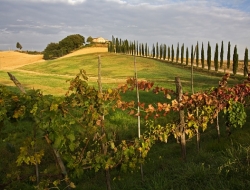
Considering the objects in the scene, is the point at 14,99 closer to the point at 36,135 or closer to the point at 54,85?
the point at 36,135

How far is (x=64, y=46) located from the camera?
5059 inches

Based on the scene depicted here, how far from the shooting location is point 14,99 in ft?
16.0

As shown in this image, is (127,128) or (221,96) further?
(127,128)

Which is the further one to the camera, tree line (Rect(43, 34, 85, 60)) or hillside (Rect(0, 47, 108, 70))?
tree line (Rect(43, 34, 85, 60))

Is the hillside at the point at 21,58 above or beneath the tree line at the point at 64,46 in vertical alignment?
beneath

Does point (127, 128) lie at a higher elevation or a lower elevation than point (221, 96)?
lower

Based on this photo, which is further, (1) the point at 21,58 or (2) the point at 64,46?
(2) the point at 64,46

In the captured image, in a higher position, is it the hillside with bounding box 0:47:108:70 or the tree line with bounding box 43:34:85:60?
the tree line with bounding box 43:34:85:60

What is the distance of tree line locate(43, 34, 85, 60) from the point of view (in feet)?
408

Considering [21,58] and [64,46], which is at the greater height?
[64,46]

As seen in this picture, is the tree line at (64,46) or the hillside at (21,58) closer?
the hillside at (21,58)

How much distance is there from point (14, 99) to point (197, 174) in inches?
174

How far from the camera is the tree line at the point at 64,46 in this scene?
408ft

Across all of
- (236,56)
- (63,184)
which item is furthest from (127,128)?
(236,56)
